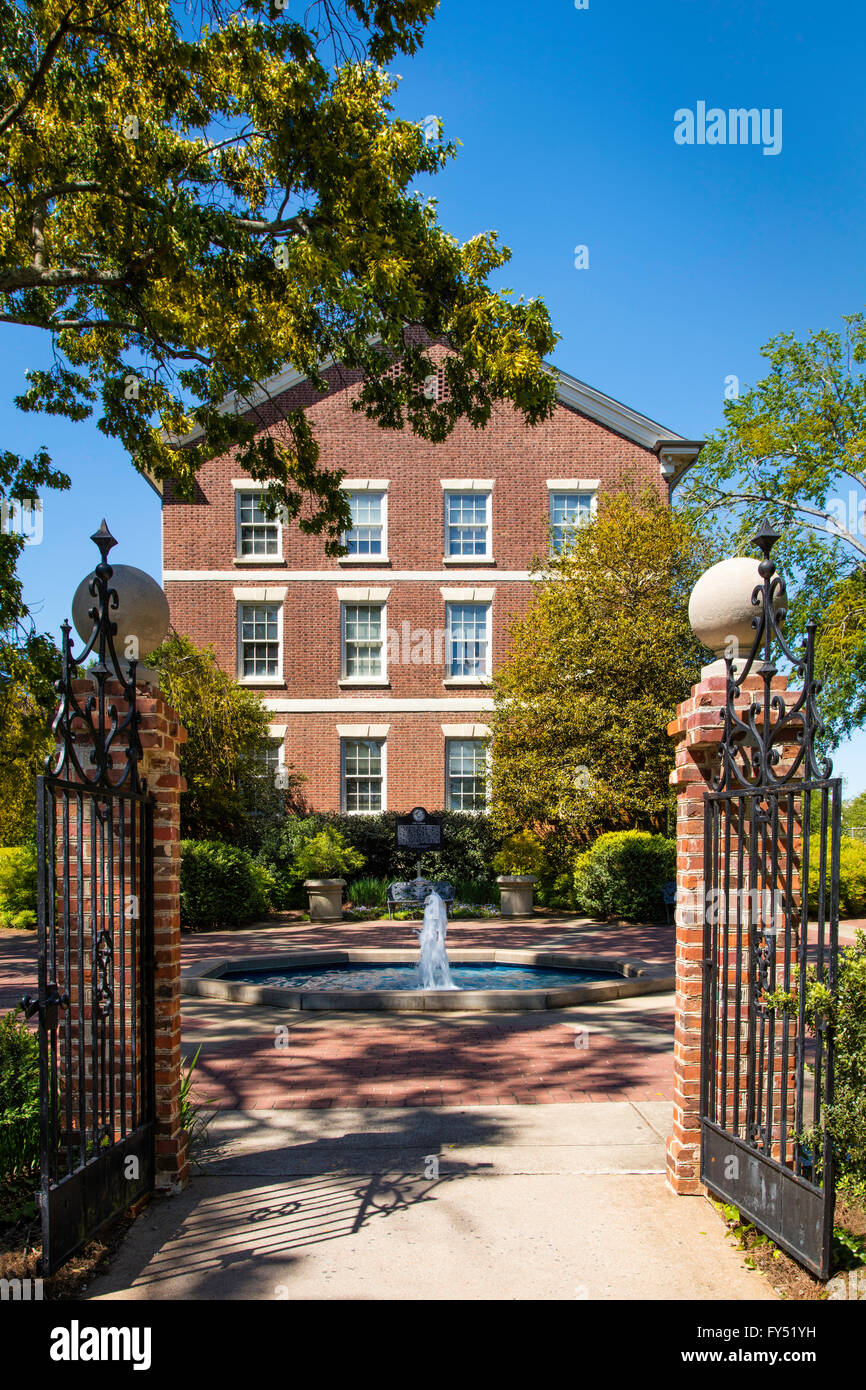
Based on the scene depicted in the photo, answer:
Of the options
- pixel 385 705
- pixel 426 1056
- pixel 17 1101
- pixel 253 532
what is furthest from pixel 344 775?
pixel 17 1101

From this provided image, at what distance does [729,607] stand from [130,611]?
3.04 m

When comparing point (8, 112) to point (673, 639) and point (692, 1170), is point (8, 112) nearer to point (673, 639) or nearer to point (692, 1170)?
point (692, 1170)

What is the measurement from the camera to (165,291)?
10.3m

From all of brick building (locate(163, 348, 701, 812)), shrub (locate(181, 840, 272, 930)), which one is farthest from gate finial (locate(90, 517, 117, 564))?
brick building (locate(163, 348, 701, 812))

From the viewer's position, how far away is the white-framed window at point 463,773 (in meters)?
23.8

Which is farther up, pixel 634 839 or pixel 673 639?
pixel 673 639

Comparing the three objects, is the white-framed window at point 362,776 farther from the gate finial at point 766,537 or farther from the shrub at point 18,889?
the gate finial at point 766,537

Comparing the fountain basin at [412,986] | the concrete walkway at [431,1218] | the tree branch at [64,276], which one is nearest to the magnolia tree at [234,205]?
the tree branch at [64,276]

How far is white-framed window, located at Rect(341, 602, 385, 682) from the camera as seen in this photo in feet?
79.3

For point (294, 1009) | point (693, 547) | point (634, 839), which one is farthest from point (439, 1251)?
point (693, 547)

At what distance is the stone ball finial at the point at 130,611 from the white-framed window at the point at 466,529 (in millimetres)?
19676

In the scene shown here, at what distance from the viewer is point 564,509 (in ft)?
79.7

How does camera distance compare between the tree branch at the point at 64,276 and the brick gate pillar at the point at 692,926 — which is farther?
the tree branch at the point at 64,276
